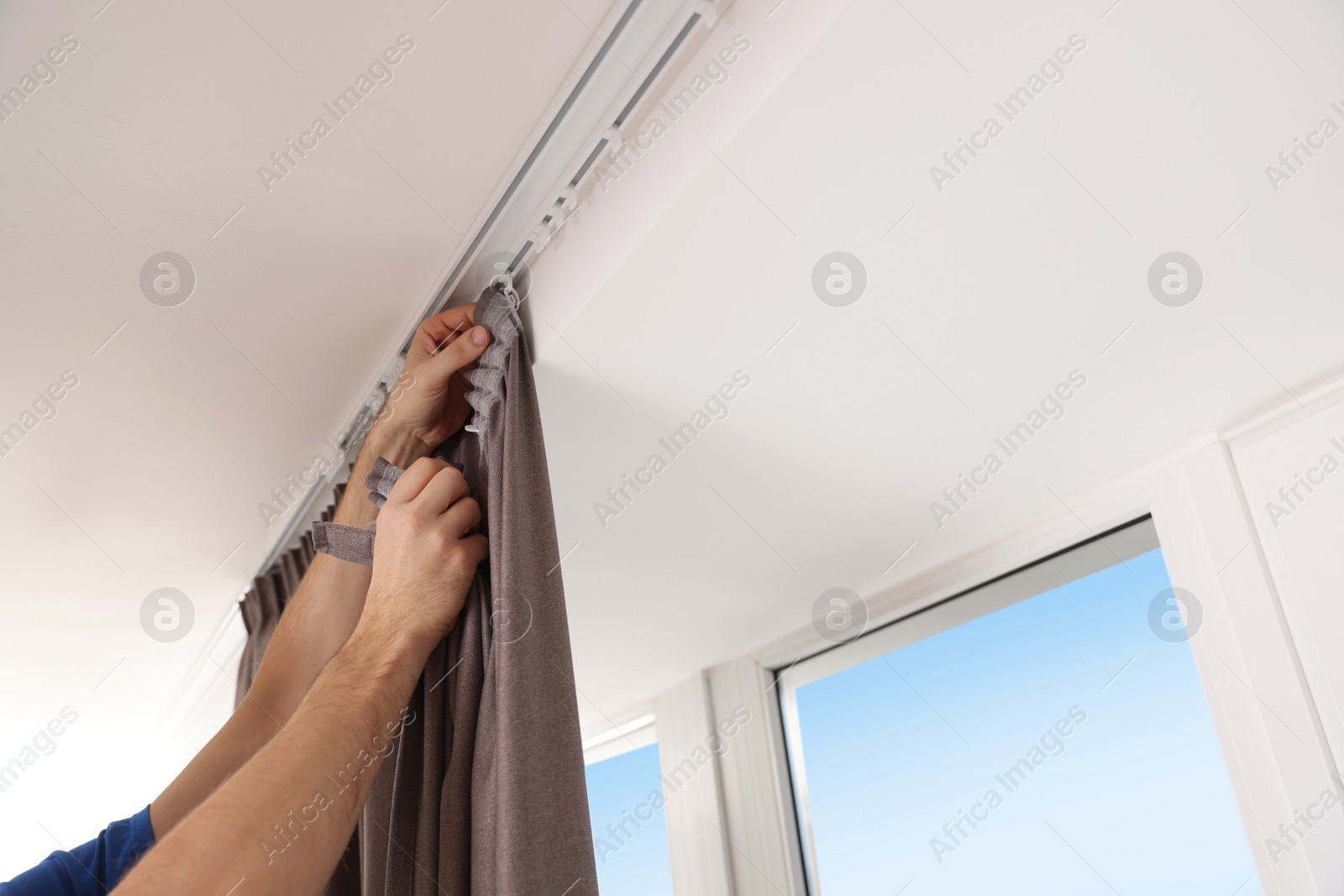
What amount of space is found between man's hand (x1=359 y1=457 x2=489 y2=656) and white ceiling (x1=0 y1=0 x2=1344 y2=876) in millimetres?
208

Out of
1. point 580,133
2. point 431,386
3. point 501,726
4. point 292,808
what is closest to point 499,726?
point 501,726

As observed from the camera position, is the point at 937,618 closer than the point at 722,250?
No

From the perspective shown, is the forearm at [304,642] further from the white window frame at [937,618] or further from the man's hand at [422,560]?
the white window frame at [937,618]

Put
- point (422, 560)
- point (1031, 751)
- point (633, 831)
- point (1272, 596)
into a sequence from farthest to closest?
1. point (633, 831)
2. point (1031, 751)
3. point (1272, 596)
4. point (422, 560)

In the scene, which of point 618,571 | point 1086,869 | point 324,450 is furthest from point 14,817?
point 1086,869

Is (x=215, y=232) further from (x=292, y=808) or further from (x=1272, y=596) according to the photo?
(x=1272, y=596)

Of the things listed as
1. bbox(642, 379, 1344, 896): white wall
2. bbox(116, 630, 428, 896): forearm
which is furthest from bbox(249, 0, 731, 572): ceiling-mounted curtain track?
bbox(642, 379, 1344, 896): white wall

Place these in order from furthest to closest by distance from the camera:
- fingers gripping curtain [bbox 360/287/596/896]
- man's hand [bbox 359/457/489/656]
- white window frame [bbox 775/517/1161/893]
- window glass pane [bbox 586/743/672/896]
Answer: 1. window glass pane [bbox 586/743/672/896]
2. white window frame [bbox 775/517/1161/893]
3. man's hand [bbox 359/457/489/656]
4. fingers gripping curtain [bbox 360/287/596/896]

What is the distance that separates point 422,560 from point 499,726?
0.22 m

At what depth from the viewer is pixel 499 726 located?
837 millimetres

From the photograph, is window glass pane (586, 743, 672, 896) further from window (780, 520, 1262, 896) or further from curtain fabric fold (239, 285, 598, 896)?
curtain fabric fold (239, 285, 598, 896)

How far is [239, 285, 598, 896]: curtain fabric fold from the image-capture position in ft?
2.57

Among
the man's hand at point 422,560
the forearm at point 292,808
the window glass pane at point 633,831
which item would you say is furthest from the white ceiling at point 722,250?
the window glass pane at point 633,831

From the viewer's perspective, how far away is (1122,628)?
1.31m
